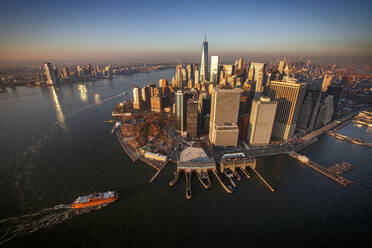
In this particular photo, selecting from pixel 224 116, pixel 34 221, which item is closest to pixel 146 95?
pixel 224 116

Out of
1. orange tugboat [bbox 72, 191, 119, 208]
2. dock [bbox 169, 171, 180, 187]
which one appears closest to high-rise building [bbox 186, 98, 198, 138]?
dock [bbox 169, 171, 180, 187]

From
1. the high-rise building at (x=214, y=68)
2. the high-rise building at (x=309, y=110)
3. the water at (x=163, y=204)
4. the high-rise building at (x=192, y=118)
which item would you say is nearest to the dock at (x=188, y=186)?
the water at (x=163, y=204)

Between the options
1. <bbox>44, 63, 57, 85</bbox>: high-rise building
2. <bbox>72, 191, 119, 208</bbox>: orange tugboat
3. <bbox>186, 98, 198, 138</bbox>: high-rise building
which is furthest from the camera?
<bbox>44, 63, 57, 85</bbox>: high-rise building

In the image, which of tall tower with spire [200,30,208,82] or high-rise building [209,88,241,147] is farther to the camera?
tall tower with spire [200,30,208,82]

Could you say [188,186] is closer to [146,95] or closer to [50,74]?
[146,95]

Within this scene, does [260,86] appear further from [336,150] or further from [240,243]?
[240,243]

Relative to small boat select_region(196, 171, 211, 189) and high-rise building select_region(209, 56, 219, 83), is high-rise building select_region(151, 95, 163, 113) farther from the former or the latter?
high-rise building select_region(209, 56, 219, 83)

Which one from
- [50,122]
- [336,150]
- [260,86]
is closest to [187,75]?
[260,86]
